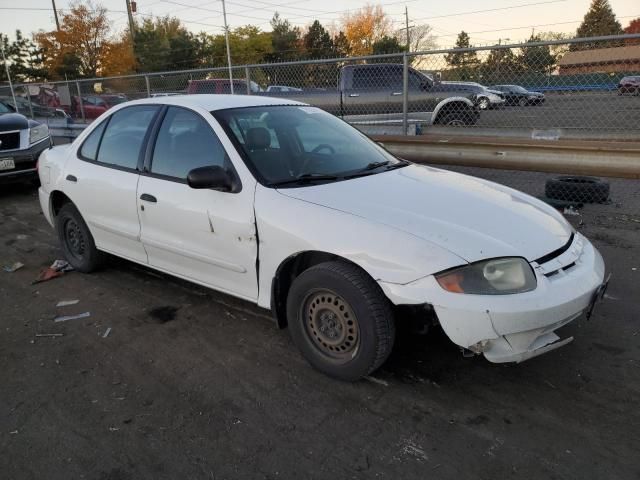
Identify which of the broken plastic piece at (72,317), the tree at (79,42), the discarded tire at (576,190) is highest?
the tree at (79,42)

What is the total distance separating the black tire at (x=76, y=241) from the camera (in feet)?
15.0

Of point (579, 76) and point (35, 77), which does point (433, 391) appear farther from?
point (35, 77)

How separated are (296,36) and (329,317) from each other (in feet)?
200

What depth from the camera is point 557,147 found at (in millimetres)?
5324

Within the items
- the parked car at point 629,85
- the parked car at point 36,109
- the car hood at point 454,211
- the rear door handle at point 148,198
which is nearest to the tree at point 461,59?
the parked car at point 629,85

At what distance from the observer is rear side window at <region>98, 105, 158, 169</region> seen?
3.93 metres

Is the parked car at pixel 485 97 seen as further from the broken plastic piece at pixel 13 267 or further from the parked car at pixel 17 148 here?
the parked car at pixel 17 148

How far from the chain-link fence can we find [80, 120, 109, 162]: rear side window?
3.98 metres

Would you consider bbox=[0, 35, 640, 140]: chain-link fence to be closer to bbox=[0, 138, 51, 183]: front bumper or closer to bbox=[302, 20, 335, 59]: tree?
bbox=[0, 138, 51, 183]: front bumper

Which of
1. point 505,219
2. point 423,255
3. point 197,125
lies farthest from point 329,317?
point 197,125

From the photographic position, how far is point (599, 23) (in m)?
57.4

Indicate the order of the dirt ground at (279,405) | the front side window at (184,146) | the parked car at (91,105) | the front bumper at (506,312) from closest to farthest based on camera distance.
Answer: the dirt ground at (279,405) < the front bumper at (506,312) < the front side window at (184,146) < the parked car at (91,105)

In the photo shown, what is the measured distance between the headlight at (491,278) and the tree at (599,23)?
2961cm

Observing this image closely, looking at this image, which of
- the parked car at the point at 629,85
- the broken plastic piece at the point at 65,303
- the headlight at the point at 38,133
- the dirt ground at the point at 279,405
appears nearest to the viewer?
the dirt ground at the point at 279,405
